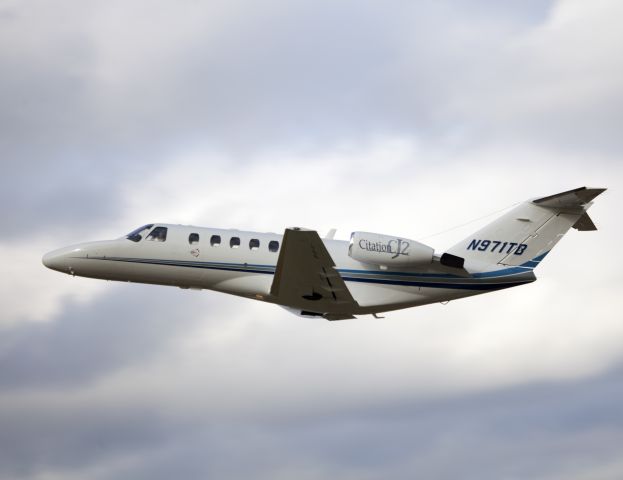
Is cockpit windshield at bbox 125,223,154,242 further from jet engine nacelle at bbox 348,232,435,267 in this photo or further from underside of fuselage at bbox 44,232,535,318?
jet engine nacelle at bbox 348,232,435,267

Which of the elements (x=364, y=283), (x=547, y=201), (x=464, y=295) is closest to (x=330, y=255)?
(x=364, y=283)

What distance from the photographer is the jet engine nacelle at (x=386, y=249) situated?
32.2 metres

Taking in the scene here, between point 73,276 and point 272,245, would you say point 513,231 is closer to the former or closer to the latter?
point 272,245

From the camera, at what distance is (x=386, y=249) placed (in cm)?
3228

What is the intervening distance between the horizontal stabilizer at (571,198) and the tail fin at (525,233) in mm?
29

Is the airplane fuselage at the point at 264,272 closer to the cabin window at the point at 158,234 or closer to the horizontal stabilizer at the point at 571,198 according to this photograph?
the cabin window at the point at 158,234

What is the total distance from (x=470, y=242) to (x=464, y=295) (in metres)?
1.58

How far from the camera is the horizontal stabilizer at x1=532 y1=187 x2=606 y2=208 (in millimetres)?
31780

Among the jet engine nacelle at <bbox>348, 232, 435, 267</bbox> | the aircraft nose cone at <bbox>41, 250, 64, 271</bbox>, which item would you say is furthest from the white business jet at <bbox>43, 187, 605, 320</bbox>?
the aircraft nose cone at <bbox>41, 250, 64, 271</bbox>

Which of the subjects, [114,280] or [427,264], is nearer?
[427,264]

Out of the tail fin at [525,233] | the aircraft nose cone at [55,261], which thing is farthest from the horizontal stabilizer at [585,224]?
the aircraft nose cone at [55,261]

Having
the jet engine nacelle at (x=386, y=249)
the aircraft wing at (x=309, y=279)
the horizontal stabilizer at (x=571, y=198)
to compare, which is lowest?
the aircraft wing at (x=309, y=279)

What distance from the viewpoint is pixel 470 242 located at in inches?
1337

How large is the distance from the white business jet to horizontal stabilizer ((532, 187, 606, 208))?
29 millimetres
